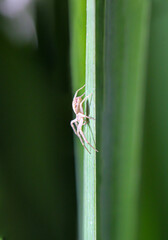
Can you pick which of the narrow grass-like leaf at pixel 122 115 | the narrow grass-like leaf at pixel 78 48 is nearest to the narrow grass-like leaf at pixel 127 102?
the narrow grass-like leaf at pixel 122 115

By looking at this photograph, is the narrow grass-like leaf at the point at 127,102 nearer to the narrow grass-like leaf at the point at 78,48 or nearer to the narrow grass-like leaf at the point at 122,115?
the narrow grass-like leaf at the point at 122,115

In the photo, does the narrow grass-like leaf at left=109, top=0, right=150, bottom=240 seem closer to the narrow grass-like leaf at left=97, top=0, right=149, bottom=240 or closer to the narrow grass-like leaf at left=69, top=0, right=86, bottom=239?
the narrow grass-like leaf at left=97, top=0, right=149, bottom=240

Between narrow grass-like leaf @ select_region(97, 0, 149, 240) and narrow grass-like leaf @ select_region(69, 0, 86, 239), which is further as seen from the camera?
narrow grass-like leaf @ select_region(69, 0, 86, 239)

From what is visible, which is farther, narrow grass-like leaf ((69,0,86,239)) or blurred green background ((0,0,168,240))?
narrow grass-like leaf ((69,0,86,239))

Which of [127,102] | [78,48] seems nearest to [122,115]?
[127,102]

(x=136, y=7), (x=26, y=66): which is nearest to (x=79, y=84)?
(x=26, y=66)

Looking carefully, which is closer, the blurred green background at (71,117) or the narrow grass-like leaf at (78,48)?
the blurred green background at (71,117)

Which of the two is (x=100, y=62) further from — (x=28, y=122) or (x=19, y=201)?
(x=19, y=201)

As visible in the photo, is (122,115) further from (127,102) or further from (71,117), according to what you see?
(71,117)

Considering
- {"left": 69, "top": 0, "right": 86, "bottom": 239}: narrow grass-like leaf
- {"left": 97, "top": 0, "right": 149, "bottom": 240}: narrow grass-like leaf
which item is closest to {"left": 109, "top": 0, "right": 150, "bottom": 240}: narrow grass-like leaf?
{"left": 97, "top": 0, "right": 149, "bottom": 240}: narrow grass-like leaf
